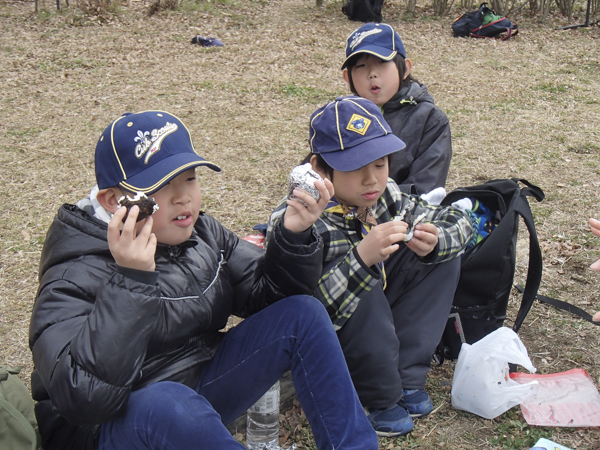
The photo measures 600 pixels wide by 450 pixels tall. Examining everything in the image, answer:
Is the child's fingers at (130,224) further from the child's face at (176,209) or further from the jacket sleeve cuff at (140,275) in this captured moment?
the child's face at (176,209)

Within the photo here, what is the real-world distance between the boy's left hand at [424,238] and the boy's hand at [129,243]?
1141 mm

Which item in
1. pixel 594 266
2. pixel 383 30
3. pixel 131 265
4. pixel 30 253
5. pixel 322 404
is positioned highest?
pixel 383 30

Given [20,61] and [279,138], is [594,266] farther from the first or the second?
[20,61]

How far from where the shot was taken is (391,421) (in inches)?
96.9

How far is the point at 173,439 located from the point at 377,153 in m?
1.29

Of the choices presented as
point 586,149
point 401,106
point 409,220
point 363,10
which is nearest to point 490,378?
point 409,220

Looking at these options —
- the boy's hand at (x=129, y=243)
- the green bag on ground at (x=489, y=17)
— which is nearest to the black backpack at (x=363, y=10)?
the green bag on ground at (x=489, y=17)

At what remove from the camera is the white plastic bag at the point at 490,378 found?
98.0 inches

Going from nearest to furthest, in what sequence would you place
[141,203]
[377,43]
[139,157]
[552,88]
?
[141,203]
[139,157]
[377,43]
[552,88]

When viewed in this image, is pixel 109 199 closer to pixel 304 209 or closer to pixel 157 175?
pixel 157 175

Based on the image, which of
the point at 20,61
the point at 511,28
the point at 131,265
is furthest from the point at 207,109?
the point at 511,28

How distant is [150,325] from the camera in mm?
1721

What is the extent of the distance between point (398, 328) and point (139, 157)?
1387 millimetres

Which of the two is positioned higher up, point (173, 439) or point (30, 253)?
point (173, 439)
